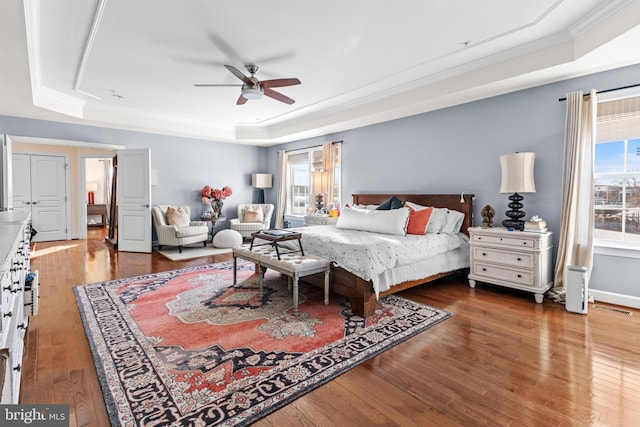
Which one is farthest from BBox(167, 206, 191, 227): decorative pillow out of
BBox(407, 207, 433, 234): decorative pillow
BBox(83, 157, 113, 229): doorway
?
BBox(83, 157, 113, 229): doorway

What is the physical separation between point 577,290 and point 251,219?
20.1 ft

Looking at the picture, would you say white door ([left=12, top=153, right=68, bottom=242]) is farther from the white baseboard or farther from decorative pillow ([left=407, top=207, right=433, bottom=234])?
the white baseboard

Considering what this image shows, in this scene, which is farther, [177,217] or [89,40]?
[177,217]

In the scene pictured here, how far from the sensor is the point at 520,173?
3.66 m

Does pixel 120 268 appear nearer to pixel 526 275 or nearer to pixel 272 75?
pixel 272 75

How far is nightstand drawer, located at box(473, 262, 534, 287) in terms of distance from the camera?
359cm

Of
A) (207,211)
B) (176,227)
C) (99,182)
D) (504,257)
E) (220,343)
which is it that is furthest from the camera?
(99,182)

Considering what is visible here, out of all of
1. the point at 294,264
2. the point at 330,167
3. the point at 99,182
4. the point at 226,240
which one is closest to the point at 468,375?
the point at 294,264

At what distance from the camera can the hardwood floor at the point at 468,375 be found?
1756 millimetres

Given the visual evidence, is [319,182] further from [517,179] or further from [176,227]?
[517,179]

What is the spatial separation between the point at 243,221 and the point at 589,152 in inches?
255

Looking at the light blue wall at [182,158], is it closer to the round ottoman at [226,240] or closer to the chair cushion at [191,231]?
the chair cushion at [191,231]
